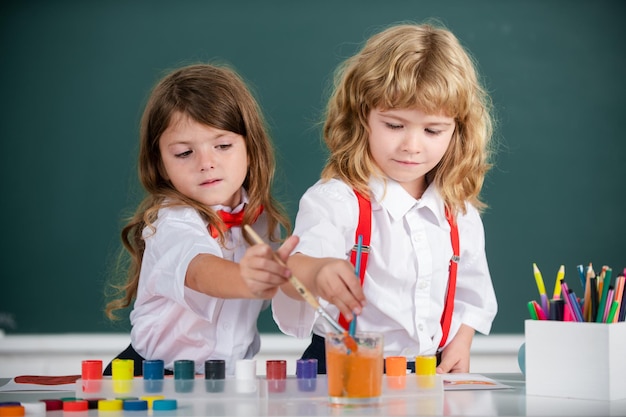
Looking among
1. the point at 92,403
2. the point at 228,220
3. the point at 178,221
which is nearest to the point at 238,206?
the point at 228,220

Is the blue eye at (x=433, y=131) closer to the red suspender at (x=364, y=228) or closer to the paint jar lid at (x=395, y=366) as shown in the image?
the red suspender at (x=364, y=228)

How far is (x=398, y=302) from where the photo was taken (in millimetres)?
1822

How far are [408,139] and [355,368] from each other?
0.68 m

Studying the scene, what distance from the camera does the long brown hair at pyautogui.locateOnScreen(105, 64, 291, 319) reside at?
1.79 metres

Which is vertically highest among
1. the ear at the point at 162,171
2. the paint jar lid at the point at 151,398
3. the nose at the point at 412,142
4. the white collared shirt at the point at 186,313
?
the nose at the point at 412,142

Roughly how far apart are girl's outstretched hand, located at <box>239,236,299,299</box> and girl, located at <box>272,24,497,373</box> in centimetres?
37

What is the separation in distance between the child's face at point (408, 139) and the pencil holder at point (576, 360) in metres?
0.52

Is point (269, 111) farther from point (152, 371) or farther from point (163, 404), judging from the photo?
point (163, 404)

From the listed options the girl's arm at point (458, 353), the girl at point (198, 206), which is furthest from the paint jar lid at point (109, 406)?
the girl's arm at point (458, 353)

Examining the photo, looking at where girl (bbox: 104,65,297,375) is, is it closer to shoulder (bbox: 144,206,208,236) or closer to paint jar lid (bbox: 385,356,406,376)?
shoulder (bbox: 144,206,208,236)

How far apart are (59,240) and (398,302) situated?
180cm

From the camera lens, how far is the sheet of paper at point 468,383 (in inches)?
54.7

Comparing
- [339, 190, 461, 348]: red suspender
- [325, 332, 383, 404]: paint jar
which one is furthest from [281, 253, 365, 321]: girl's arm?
[339, 190, 461, 348]: red suspender

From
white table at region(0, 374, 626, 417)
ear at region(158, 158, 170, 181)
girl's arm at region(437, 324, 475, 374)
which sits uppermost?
ear at region(158, 158, 170, 181)
